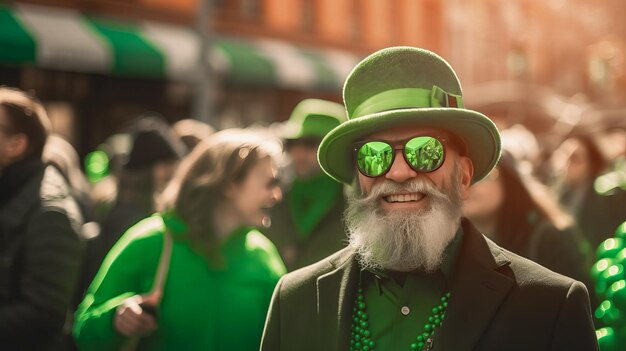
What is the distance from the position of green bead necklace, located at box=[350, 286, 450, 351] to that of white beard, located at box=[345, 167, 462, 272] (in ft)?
0.31

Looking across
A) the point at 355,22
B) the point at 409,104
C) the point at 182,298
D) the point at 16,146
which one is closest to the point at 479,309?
the point at 409,104

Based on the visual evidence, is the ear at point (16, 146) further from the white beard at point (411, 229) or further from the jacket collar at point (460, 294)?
the white beard at point (411, 229)

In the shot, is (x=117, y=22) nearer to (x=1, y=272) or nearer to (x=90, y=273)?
(x=90, y=273)

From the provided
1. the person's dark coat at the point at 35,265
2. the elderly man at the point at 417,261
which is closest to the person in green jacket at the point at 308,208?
the person's dark coat at the point at 35,265

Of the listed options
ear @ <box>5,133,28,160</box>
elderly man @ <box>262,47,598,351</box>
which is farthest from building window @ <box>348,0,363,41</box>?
elderly man @ <box>262,47,598,351</box>

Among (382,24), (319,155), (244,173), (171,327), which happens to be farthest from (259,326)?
(382,24)

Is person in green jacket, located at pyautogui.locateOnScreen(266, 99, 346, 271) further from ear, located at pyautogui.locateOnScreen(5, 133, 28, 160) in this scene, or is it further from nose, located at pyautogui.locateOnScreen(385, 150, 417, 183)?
nose, located at pyautogui.locateOnScreen(385, 150, 417, 183)

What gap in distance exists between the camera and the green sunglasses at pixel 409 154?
2633 mm

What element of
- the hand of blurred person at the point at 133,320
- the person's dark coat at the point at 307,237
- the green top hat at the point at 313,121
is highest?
the green top hat at the point at 313,121

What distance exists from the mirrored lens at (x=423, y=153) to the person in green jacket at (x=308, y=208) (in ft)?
9.44

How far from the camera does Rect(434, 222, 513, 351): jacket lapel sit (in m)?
2.50

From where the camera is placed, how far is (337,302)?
2703 mm

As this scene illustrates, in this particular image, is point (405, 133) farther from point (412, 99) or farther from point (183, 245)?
Answer: point (183, 245)

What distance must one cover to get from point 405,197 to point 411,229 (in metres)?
0.09
